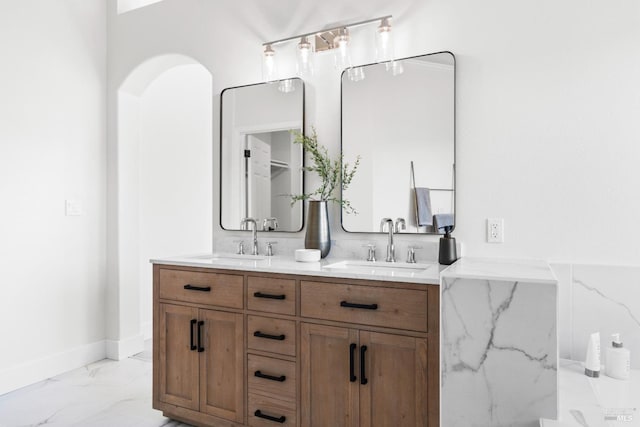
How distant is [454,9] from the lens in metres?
2.17

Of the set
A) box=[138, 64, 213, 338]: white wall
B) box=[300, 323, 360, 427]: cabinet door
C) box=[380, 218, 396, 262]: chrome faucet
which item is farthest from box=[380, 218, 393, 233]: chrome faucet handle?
box=[138, 64, 213, 338]: white wall

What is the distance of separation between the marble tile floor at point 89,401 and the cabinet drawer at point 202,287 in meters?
0.70

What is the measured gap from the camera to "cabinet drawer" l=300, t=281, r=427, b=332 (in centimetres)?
170

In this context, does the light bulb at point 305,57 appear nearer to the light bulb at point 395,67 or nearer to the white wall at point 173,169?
the light bulb at point 395,67

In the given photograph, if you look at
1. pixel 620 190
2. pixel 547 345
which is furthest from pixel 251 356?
pixel 620 190

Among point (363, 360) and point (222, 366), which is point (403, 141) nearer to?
point (363, 360)

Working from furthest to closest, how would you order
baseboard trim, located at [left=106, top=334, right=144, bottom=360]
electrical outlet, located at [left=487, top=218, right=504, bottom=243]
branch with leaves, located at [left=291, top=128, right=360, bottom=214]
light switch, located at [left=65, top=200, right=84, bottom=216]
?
baseboard trim, located at [left=106, top=334, right=144, bottom=360]
light switch, located at [left=65, top=200, right=84, bottom=216]
branch with leaves, located at [left=291, top=128, right=360, bottom=214]
electrical outlet, located at [left=487, top=218, right=504, bottom=243]

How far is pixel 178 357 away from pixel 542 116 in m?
2.17

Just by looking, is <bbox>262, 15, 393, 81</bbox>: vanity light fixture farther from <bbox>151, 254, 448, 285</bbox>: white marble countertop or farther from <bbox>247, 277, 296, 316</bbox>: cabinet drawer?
A: <bbox>247, 277, 296, 316</bbox>: cabinet drawer

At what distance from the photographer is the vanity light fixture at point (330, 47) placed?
2.28m

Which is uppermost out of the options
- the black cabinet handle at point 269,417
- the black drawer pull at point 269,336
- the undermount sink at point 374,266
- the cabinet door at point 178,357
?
the undermount sink at point 374,266

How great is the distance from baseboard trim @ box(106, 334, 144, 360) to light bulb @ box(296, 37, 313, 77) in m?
2.41

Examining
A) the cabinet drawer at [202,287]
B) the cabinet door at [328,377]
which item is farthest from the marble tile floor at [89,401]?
the cabinet door at [328,377]

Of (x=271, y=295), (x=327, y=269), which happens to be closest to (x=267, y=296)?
(x=271, y=295)
